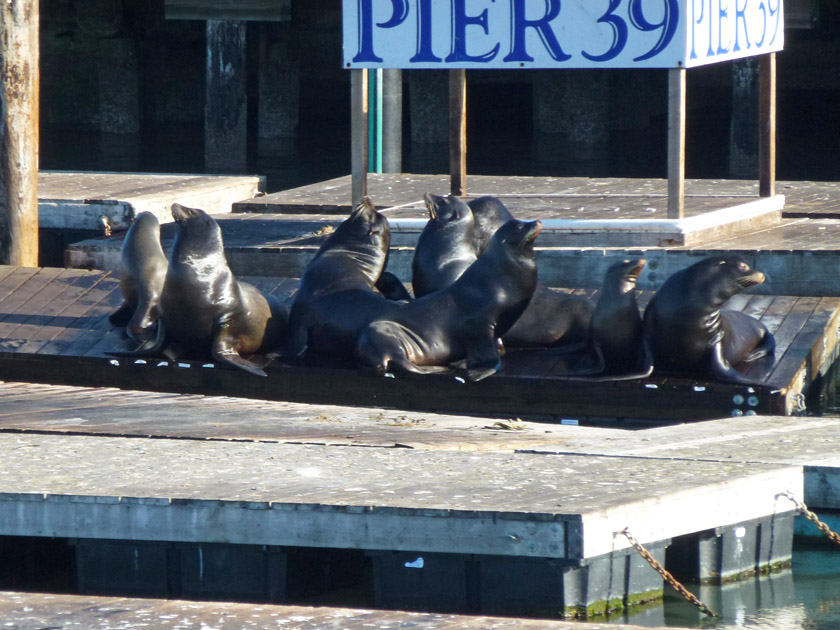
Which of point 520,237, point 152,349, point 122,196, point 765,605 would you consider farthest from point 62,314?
point 765,605

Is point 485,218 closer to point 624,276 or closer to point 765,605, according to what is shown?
point 624,276

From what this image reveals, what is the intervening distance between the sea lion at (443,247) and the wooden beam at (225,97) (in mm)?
8689

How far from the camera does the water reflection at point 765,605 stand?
15.0ft

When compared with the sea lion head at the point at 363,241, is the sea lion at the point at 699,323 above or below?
below

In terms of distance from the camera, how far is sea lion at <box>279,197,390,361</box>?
23.7 ft

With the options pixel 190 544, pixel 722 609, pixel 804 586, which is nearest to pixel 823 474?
pixel 804 586

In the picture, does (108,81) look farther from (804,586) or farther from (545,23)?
(804,586)

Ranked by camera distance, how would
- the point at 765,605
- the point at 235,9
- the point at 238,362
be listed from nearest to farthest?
the point at 765,605 → the point at 238,362 → the point at 235,9

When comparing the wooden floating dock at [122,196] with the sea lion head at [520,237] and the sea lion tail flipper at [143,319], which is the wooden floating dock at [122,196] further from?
the sea lion head at [520,237]

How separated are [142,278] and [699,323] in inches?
104

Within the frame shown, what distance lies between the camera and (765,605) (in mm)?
4746

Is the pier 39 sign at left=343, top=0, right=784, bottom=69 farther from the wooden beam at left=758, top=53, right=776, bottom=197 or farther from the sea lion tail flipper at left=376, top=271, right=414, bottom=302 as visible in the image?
the sea lion tail flipper at left=376, top=271, right=414, bottom=302

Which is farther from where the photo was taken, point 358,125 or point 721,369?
point 358,125

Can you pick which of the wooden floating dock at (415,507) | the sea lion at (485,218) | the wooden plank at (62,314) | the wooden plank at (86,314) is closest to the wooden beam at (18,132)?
the wooden plank at (62,314)
